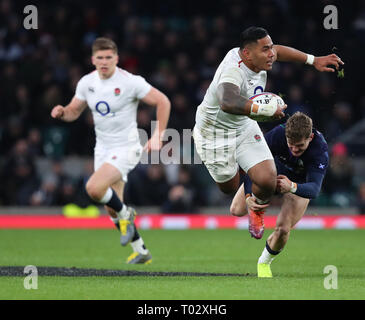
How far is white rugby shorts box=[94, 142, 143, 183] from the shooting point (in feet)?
36.4

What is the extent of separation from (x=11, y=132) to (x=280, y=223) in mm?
10396

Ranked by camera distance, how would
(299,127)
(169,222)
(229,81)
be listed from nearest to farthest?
(229,81) → (299,127) → (169,222)

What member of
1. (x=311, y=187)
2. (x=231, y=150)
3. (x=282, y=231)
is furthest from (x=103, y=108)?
(x=311, y=187)

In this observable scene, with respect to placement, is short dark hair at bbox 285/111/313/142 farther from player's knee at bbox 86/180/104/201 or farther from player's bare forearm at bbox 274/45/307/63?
player's knee at bbox 86/180/104/201

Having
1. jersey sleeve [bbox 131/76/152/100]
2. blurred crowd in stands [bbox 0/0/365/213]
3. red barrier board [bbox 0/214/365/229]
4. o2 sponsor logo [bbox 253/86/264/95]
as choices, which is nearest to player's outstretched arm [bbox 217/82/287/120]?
o2 sponsor logo [bbox 253/86/264/95]

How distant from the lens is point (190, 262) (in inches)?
441

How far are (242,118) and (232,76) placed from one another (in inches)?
32.4

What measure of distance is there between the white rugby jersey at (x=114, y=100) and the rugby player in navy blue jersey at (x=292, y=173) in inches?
87.6

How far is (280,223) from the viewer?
916cm

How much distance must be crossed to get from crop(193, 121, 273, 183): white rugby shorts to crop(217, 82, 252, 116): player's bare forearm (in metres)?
0.99

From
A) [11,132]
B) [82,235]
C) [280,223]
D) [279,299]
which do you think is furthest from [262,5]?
[279,299]

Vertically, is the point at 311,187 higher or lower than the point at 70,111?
lower

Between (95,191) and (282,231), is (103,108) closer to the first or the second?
(95,191)

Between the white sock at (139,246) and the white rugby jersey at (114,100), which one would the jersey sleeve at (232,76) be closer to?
the white rugby jersey at (114,100)
